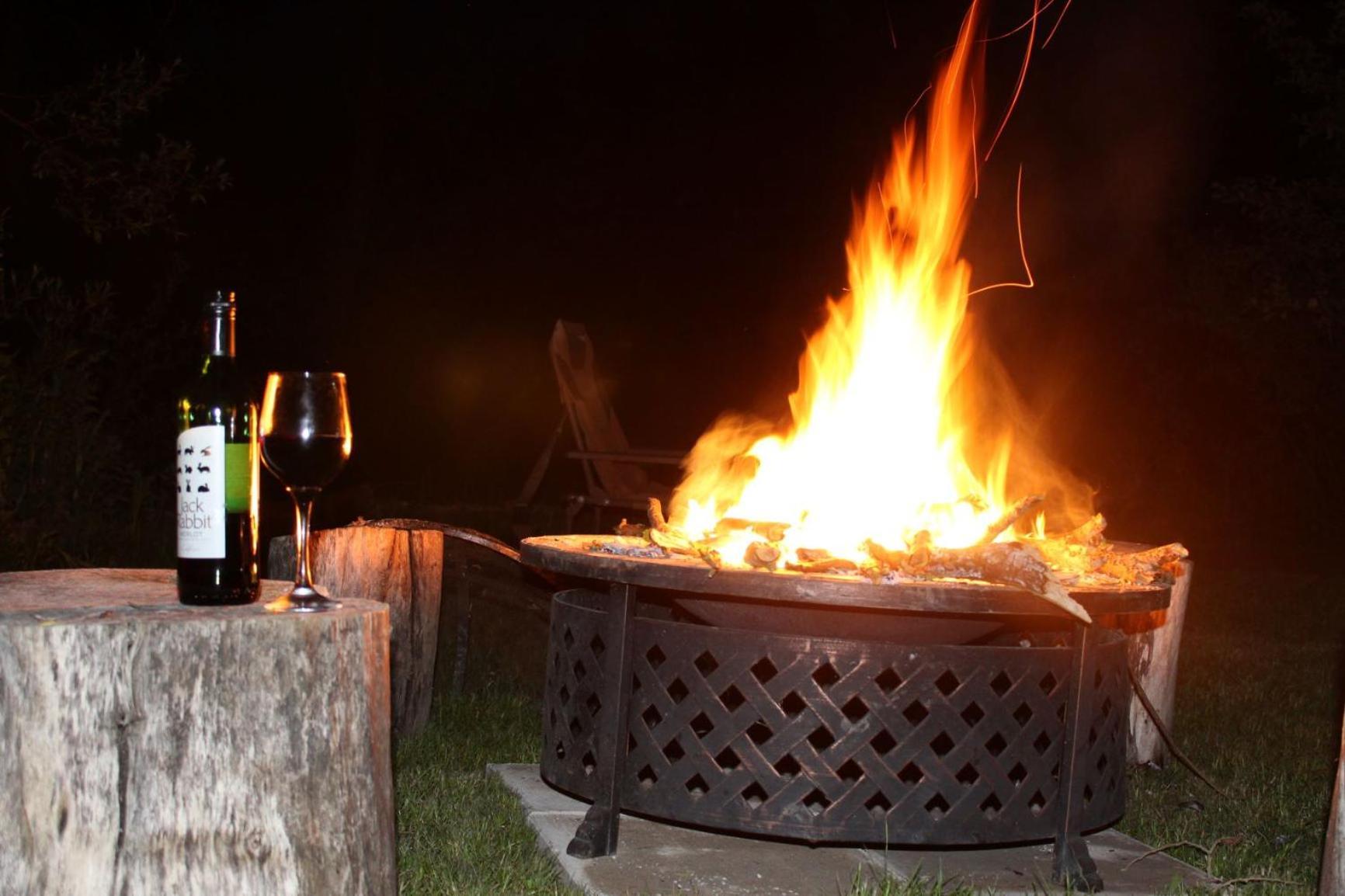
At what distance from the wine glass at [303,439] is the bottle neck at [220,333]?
0.08 m

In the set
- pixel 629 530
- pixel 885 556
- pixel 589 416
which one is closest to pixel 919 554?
pixel 885 556

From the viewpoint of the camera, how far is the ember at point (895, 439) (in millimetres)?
3117

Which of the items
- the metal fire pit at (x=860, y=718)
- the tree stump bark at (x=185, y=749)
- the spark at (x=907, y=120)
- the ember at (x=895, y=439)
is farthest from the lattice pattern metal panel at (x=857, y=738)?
the spark at (x=907, y=120)

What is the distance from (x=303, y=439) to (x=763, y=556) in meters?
1.13

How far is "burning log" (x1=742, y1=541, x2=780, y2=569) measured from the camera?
2.78 m

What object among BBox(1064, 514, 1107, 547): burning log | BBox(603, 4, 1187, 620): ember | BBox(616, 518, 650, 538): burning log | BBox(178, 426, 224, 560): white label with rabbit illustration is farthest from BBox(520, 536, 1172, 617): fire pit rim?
BBox(178, 426, 224, 560): white label with rabbit illustration

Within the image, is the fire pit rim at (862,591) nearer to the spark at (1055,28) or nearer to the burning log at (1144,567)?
the burning log at (1144,567)

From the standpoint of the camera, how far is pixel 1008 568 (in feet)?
8.71

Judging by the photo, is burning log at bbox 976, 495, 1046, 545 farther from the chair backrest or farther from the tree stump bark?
the chair backrest

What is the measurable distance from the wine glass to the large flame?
54.9 inches

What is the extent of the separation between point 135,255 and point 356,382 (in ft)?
6.83

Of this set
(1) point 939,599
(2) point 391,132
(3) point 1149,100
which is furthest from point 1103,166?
(1) point 939,599

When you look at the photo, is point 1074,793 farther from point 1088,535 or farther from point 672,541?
point 672,541

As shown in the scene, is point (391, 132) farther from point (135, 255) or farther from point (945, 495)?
point (945, 495)
